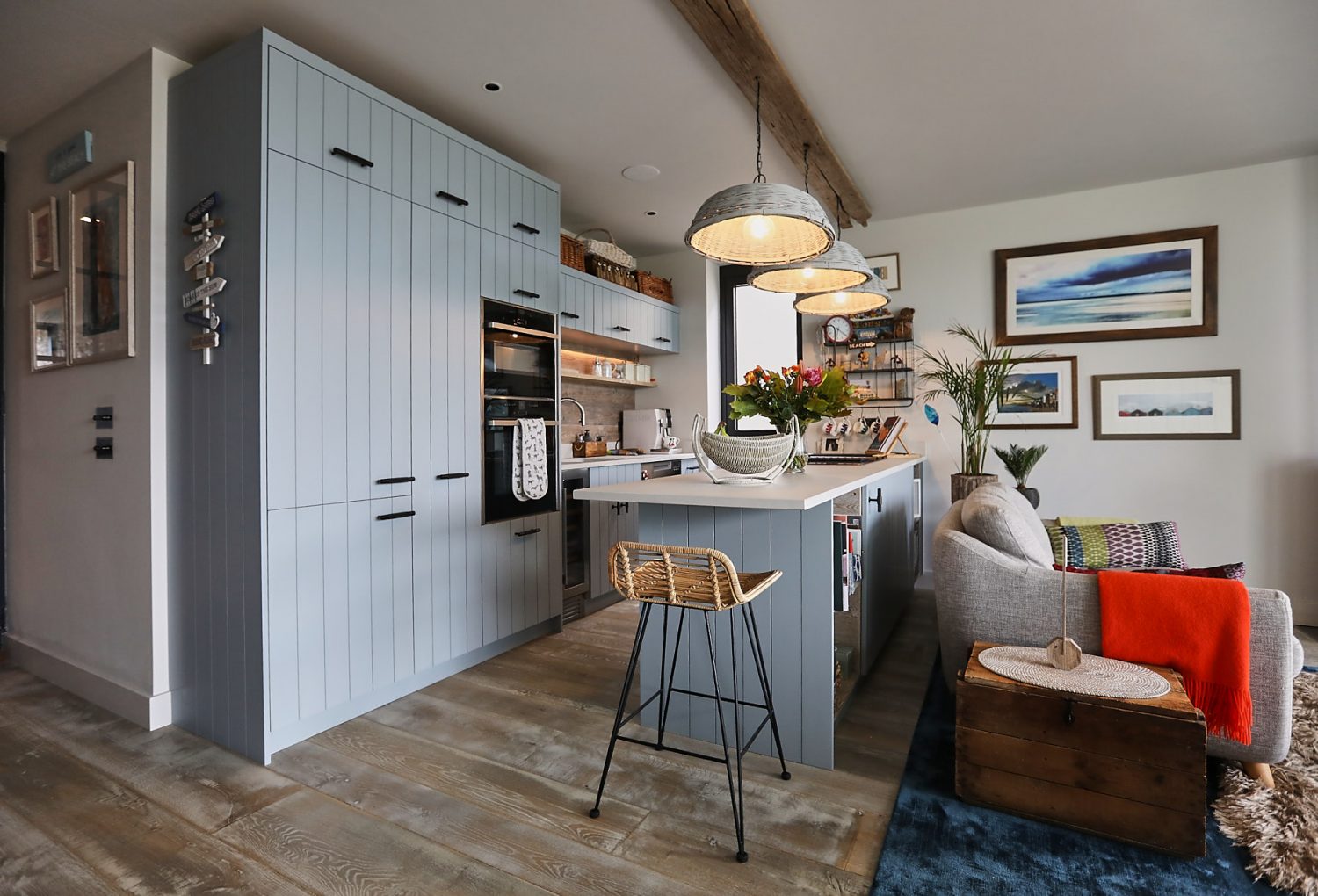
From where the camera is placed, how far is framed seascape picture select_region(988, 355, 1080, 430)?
4.23m

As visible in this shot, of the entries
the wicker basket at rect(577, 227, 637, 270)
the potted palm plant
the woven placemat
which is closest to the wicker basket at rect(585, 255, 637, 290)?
the wicker basket at rect(577, 227, 637, 270)

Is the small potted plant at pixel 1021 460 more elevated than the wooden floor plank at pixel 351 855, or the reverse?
the small potted plant at pixel 1021 460

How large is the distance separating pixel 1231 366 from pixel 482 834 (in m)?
4.64

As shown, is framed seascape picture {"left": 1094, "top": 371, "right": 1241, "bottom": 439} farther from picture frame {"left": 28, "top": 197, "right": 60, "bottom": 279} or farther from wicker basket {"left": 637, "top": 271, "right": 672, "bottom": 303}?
picture frame {"left": 28, "top": 197, "right": 60, "bottom": 279}

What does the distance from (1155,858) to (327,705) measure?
2576mm

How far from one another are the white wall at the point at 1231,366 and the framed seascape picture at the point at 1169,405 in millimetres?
49

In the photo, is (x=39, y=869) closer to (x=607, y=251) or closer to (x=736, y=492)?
(x=736, y=492)

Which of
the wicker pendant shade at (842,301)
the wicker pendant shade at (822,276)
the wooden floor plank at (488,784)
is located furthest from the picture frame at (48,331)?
the wicker pendant shade at (842,301)

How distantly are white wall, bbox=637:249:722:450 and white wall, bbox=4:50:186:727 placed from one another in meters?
3.52

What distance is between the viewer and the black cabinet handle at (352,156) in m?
2.42

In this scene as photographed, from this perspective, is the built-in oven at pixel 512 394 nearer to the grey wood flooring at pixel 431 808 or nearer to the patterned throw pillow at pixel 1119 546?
the grey wood flooring at pixel 431 808

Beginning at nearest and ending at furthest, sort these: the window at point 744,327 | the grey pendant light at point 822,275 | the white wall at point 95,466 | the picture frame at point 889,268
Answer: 1. the white wall at point 95,466
2. the grey pendant light at point 822,275
3. the picture frame at point 889,268
4. the window at point 744,327

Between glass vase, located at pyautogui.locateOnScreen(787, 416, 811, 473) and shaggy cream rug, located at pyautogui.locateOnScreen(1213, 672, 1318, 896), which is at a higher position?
glass vase, located at pyautogui.locateOnScreen(787, 416, 811, 473)

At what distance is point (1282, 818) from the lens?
175 cm
